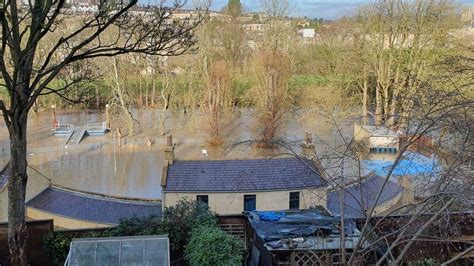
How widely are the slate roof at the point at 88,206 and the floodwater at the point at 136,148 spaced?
4019mm

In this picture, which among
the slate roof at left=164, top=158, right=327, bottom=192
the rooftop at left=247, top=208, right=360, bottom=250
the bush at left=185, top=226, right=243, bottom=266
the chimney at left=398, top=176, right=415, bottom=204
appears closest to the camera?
the bush at left=185, top=226, right=243, bottom=266

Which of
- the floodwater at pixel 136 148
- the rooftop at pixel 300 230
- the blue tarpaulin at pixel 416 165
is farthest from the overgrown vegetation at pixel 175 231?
the floodwater at pixel 136 148

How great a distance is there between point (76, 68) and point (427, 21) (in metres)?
27.9

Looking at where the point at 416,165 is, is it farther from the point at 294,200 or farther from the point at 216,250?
the point at 216,250

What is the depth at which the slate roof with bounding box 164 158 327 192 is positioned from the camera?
17297 millimetres

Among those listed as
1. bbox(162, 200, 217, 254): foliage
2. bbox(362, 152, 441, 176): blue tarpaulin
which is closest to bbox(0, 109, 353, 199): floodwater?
bbox(362, 152, 441, 176): blue tarpaulin

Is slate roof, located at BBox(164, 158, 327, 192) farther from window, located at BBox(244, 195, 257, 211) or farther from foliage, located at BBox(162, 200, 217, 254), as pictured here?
foliage, located at BBox(162, 200, 217, 254)

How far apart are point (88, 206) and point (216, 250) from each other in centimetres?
873

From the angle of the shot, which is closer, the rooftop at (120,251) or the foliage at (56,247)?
the rooftop at (120,251)

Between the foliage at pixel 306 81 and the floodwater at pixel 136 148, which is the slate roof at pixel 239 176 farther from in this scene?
the foliage at pixel 306 81

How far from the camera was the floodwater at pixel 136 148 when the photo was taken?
26039 millimetres

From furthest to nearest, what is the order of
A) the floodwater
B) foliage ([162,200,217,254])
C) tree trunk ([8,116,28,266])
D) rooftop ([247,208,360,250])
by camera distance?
1. the floodwater
2. foliage ([162,200,217,254])
3. rooftop ([247,208,360,250])
4. tree trunk ([8,116,28,266])

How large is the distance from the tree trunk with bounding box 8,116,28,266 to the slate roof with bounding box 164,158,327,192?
7.16 meters

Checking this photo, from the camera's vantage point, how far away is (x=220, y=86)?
38.3 meters
